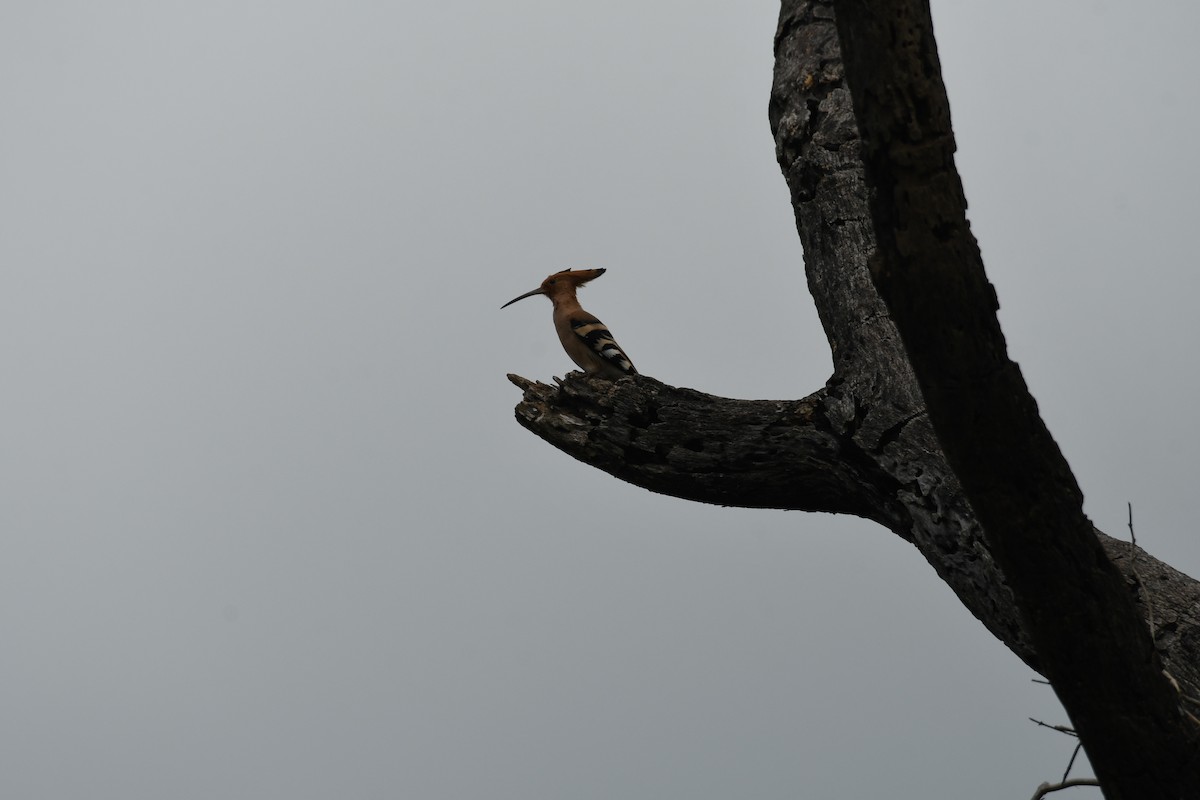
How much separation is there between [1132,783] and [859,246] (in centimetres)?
182

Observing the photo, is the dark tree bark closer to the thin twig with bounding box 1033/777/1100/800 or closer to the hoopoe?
the thin twig with bounding box 1033/777/1100/800

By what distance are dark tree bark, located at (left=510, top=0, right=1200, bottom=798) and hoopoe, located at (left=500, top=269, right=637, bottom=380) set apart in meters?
2.20

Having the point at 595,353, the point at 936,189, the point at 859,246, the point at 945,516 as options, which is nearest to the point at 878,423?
the point at 945,516

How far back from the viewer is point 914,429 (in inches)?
128

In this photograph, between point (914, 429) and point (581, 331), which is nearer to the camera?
point (914, 429)

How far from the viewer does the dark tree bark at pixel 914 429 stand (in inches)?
84.4

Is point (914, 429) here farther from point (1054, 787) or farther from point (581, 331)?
point (581, 331)

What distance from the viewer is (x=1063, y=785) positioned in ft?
10.2

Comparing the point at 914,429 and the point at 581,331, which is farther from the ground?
the point at 581,331

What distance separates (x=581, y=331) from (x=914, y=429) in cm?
370

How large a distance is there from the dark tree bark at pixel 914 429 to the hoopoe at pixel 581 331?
220 centimetres

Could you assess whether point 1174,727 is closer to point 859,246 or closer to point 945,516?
point 945,516

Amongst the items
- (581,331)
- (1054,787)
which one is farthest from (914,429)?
(581,331)

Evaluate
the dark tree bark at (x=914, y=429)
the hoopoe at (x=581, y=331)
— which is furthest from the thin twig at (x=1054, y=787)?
the hoopoe at (x=581, y=331)
